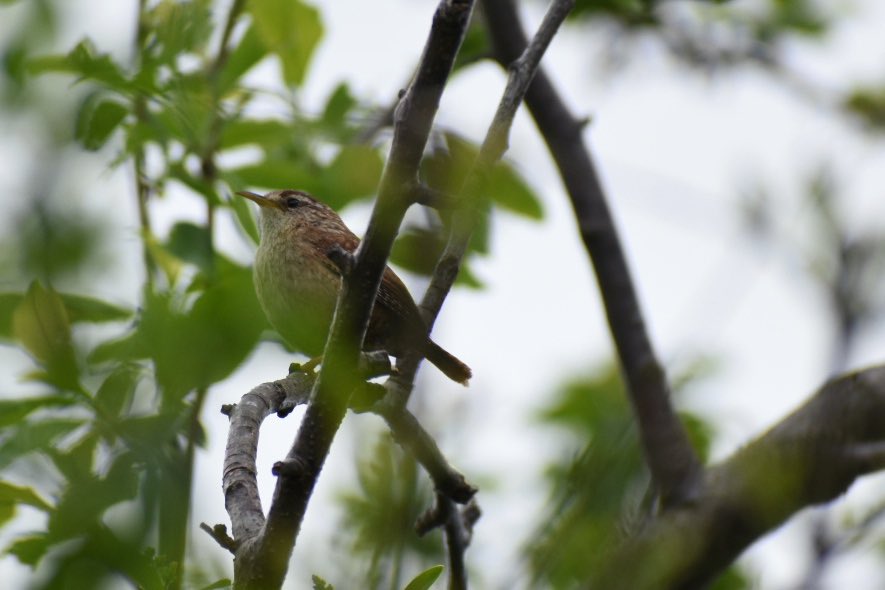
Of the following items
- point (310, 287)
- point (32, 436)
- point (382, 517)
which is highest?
point (310, 287)

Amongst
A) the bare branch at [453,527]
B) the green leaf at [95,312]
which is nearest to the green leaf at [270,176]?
the green leaf at [95,312]

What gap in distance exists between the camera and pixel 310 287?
4.48m

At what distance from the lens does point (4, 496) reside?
243 centimetres

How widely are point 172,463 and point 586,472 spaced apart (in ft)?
2.06

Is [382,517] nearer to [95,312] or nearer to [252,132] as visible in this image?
[95,312]

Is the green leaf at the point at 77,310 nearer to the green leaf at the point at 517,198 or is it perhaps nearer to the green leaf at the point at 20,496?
the green leaf at the point at 20,496

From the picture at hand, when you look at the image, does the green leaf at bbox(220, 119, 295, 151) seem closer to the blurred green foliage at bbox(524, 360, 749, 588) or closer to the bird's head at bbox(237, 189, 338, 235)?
the bird's head at bbox(237, 189, 338, 235)

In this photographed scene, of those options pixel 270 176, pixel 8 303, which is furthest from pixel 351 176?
pixel 8 303

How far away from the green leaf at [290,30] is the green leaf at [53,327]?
8.22 feet

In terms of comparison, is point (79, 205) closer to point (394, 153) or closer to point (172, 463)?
point (172, 463)

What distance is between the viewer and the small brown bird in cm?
392

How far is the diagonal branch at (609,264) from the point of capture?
4.29 m

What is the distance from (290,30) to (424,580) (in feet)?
10.6

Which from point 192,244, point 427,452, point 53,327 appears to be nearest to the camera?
point 53,327
